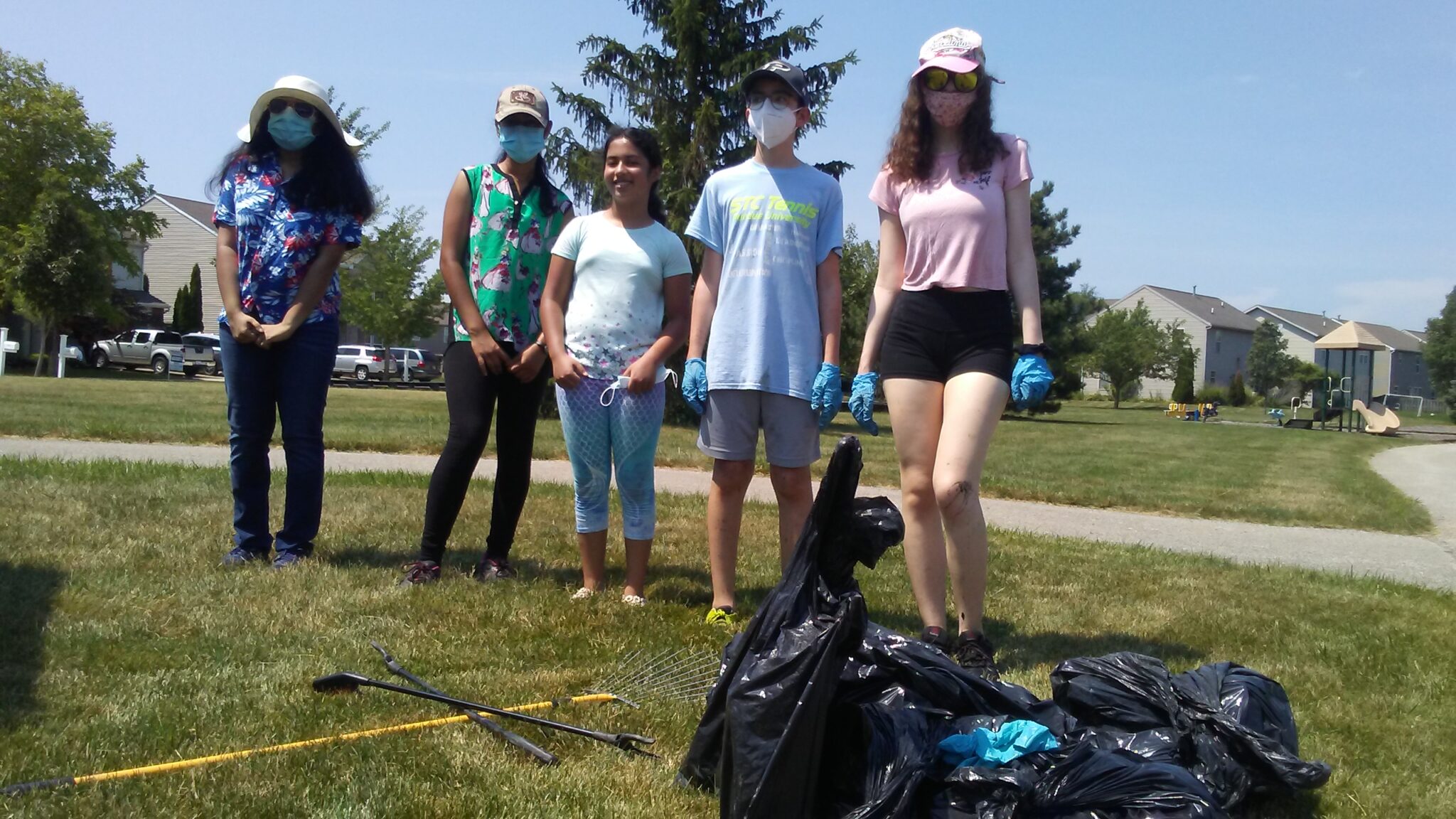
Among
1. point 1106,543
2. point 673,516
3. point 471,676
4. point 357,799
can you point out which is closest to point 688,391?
point 471,676

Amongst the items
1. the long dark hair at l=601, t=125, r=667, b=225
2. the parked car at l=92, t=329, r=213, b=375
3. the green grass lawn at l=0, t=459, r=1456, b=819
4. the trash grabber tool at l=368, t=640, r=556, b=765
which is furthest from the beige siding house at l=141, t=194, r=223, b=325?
the trash grabber tool at l=368, t=640, r=556, b=765

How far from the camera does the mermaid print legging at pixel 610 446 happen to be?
4387 millimetres

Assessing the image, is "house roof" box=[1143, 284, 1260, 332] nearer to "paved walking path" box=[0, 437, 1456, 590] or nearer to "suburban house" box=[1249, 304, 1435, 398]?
"suburban house" box=[1249, 304, 1435, 398]

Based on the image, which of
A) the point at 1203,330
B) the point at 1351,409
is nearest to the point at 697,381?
the point at 1351,409

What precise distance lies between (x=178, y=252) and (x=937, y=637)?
60.0 metres

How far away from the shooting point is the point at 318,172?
4965mm

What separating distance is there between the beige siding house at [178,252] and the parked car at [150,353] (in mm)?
15597

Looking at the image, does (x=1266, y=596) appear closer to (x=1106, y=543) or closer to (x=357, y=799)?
(x=1106, y=543)

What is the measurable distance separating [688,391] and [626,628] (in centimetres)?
90

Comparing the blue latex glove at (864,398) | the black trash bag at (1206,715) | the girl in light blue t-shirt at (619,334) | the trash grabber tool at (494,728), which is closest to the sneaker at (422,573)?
the girl in light blue t-shirt at (619,334)

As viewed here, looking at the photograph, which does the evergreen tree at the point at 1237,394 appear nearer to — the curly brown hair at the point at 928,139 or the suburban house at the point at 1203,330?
the suburban house at the point at 1203,330

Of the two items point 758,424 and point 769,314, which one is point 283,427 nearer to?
point 758,424

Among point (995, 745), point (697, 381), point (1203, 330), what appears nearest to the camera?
point (995, 745)

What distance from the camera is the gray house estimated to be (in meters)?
81.5
